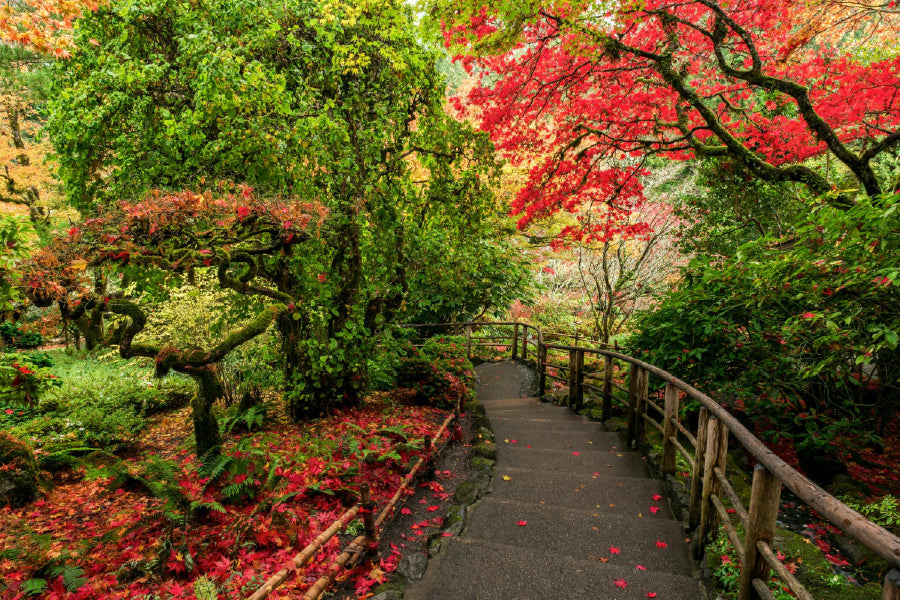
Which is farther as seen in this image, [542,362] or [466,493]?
[542,362]

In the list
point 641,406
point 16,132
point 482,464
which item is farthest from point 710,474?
point 16,132

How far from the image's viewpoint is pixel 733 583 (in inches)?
101

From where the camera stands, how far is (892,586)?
134cm

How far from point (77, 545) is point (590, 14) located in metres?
8.20

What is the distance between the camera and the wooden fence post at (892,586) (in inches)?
52.5

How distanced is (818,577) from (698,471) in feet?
2.92

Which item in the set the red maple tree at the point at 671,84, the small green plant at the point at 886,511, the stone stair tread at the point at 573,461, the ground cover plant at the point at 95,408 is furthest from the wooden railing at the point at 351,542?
the ground cover plant at the point at 95,408

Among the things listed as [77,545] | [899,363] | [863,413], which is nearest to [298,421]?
[77,545]

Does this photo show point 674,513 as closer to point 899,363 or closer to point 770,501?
point 770,501

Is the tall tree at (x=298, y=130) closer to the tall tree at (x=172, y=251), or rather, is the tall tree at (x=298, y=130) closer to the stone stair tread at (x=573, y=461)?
the tall tree at (x=172, y=251)

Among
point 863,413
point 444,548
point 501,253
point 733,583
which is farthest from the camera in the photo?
point 501,253

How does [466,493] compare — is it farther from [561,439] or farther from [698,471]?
[698,471]

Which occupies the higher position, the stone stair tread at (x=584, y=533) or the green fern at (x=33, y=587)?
the stone stair tread at (x=584, y=533)

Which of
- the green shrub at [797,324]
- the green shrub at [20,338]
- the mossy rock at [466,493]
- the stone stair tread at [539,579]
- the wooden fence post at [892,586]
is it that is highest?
the green shrub at [797,324]
